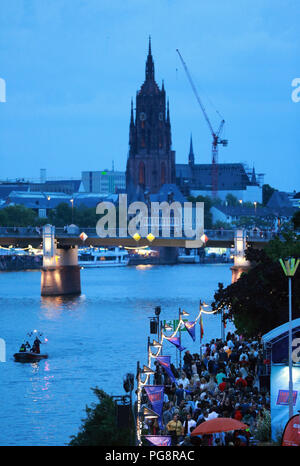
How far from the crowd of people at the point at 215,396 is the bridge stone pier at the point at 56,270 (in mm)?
61505

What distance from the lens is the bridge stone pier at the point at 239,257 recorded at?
8688 cm

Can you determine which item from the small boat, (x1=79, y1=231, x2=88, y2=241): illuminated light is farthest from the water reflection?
the small boat

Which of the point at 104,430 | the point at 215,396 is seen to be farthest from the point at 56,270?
the point at 104,430

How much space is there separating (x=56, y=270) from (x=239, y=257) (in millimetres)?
19075

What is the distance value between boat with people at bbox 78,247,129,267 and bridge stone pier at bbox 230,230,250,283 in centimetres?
7376

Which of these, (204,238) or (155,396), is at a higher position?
(204,238)

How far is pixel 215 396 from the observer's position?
2531 centimetres

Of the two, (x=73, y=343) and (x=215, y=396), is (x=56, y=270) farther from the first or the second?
(x=215, y=396)

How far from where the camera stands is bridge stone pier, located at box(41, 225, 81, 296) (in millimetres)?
95250

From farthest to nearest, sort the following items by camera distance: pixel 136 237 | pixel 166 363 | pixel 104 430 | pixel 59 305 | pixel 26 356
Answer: pixel 136 237 < pixel 59 305 < pixel 26 356 < pixel 166 363 < pixel 104 430

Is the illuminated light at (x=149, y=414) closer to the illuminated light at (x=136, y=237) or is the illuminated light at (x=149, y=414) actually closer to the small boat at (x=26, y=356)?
the small boat at (x=26, y=356)

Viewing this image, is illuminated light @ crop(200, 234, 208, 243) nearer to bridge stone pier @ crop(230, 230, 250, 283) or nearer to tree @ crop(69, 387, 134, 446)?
bridge stone pier @ crop(230, 230, 250, 283)

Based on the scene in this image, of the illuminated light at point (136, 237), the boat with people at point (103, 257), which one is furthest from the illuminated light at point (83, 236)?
the boat with people at point (103, 257)
